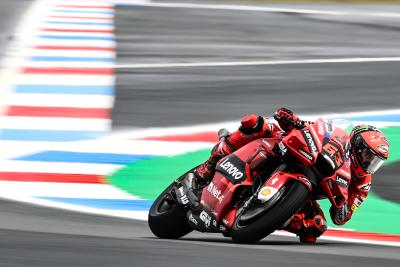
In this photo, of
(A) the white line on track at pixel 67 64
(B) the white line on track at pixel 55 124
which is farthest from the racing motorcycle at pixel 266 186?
(A) the white line on track at pixel 67 64

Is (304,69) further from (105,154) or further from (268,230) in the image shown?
(268,230)

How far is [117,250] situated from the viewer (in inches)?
218

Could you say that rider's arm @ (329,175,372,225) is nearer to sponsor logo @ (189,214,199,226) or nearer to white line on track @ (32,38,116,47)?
sponsor logo @ (189,214,199,226)

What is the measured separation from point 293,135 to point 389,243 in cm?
157

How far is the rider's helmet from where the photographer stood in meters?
7.02

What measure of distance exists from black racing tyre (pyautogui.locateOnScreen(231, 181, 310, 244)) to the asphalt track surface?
170 mm

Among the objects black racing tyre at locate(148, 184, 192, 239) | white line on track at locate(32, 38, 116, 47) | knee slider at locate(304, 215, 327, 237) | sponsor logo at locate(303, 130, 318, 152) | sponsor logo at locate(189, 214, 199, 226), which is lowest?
white line on track at locate(32, 38, 116, 47)

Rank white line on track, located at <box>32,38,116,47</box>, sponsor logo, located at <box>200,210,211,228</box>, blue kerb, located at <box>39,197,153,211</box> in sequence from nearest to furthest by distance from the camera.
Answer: sponsor logo, located at <box>200,210,211,228</box>
blue kerb, located at <box>39,197,153,211</box>
white line on track, located at <box>32,38,116,47</box>

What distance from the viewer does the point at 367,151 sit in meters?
7.05

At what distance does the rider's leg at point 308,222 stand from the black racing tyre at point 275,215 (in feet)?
1.11

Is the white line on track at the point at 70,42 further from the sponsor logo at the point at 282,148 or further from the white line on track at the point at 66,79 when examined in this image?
the sponsor logo at the point at 282,148

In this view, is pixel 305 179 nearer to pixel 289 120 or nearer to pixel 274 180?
pixel 274 180

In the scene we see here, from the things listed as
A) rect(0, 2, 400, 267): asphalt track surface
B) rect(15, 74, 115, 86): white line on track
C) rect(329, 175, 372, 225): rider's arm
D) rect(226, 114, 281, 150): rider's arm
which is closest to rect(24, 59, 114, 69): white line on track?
rect(0, 2, 400, 267): asphalt track surface

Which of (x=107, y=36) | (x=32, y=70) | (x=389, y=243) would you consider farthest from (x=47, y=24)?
(x=389, y=243)
